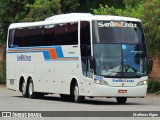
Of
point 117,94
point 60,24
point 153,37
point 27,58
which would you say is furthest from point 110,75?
point 153,37

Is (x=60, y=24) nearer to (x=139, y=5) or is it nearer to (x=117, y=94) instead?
(x=117, y=94)

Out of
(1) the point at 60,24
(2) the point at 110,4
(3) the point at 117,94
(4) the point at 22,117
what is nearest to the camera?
(4) the point at 22,117

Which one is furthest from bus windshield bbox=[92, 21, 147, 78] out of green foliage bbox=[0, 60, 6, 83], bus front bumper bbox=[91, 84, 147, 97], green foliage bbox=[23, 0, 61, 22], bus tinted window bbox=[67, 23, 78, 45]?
green foliage bbox=[0, 60, 6, 83]

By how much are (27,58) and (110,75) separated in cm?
753

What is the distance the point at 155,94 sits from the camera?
37.8 metres

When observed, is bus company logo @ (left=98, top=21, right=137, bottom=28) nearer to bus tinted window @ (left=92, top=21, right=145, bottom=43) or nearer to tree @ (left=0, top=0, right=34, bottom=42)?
bus tinted window @ (left=92, top=21, right=145, bottom=43)

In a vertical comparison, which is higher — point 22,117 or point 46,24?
point 46,24

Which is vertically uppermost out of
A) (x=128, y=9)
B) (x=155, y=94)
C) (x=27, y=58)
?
(x=128, y=9)

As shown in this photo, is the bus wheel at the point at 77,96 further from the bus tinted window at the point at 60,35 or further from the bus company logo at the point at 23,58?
the bus company logo at the point at 23,58

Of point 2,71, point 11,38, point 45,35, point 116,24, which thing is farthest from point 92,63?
point 2,71

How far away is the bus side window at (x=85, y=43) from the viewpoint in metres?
28.1

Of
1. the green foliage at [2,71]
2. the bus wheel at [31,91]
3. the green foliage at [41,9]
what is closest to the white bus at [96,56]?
the bus wheel at [31,91]

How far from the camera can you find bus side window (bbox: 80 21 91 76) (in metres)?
28.1

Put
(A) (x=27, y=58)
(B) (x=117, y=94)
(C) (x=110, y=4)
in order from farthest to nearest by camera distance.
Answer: (C) (x=110, y=4) → (A) (x=27, y=58) → (B) (x=117, y=94)
